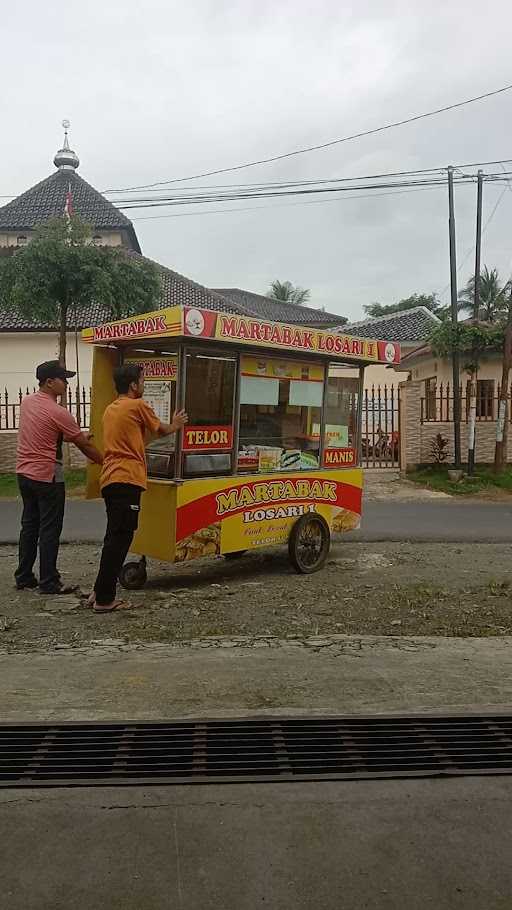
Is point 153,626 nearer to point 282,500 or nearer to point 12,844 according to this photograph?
point 282,500

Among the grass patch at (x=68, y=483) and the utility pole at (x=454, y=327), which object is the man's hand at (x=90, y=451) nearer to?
the grass patch at (x=68, y=483)

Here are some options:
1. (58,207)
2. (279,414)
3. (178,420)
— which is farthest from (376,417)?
(58,207)

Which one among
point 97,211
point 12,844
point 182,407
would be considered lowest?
point 12,844

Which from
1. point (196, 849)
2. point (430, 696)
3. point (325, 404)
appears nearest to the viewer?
point (196, 849)

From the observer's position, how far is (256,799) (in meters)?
2.89

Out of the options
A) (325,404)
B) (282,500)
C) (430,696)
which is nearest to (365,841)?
(430,696)

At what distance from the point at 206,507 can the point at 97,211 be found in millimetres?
28165

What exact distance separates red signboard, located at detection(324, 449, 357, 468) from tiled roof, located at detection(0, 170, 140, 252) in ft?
82.9

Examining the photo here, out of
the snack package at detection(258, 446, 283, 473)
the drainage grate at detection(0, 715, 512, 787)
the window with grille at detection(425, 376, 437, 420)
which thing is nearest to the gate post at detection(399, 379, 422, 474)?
the window with grille at detection(425, 376, 437, 420)

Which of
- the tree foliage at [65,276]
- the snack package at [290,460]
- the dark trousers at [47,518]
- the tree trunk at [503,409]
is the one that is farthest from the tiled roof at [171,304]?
the dark trousers at [47,518]

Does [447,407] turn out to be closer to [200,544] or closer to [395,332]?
[200,544]

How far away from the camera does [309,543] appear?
7.25m

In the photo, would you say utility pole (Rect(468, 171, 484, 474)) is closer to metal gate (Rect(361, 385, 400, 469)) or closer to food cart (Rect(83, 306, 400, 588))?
metal gate (Rect(361, 385, 400, 469))

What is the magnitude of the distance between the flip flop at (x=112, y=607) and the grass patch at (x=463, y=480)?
10.5 metres
